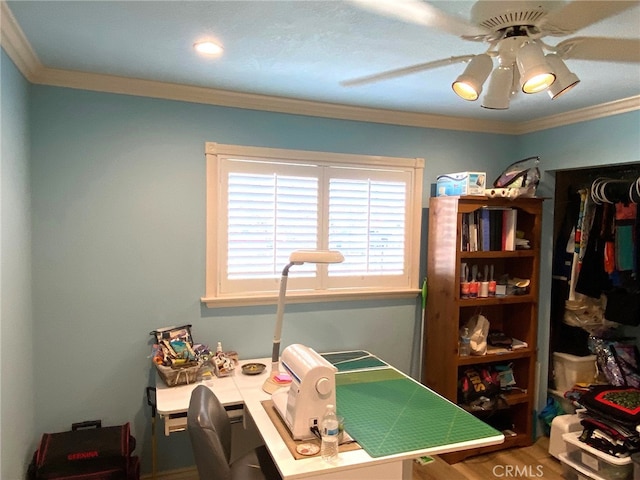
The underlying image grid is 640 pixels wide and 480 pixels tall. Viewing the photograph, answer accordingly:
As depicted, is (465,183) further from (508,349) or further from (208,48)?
(208,48)

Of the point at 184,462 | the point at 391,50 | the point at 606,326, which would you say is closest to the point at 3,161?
the point at 391,50

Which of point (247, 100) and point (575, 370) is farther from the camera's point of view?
point (575, 370)

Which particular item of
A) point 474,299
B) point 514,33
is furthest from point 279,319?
point 514,33

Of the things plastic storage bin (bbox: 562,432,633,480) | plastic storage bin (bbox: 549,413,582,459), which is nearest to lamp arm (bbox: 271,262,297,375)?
plastic storage bin (bbox: 562,432,633,480)

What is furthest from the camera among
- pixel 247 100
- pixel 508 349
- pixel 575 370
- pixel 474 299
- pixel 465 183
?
pixel 575 370

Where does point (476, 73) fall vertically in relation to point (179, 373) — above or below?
above

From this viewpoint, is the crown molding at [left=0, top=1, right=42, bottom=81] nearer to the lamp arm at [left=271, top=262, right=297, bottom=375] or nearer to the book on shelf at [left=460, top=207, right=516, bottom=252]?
the lamp arm at [left=271, top=262, right=297, bottom=375]

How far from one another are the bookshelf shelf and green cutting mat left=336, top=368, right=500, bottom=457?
72cm

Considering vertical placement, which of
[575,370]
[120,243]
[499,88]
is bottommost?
[575,370]

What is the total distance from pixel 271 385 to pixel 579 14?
204 centimetres

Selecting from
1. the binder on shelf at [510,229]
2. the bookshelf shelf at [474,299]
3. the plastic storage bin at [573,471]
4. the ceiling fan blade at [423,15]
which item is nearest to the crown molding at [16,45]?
the ceiling fan blade at [423,15]

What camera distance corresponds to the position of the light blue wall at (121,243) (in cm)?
245

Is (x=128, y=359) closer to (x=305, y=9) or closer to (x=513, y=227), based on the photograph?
(x=305, y=9)

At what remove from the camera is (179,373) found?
2.36 m
